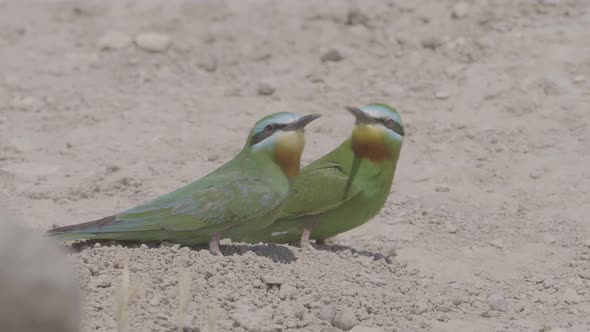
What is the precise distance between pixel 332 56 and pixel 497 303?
3632mm

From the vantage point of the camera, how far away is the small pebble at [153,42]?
29.0 ft

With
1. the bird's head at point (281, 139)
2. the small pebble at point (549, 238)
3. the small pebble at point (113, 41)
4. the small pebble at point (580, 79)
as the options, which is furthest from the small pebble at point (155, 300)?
the small pebble at point (113, 41)

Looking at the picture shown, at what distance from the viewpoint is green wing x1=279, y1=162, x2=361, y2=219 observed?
5.66 m

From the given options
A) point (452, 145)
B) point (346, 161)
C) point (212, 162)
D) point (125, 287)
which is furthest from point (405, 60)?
point (125, 287)

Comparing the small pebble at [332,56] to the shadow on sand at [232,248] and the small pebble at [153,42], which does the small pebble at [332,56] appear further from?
the shadow on sand at [232,248]

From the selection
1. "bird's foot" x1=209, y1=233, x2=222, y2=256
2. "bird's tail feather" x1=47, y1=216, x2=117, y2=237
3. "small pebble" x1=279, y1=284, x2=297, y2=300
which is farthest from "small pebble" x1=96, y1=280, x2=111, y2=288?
"small pebble" x1=279, y1=284, x2=297, y2=300

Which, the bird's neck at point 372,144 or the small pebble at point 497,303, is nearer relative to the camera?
the small pebble at point 497,303

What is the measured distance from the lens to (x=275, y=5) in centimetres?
924

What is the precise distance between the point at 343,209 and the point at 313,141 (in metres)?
1.80

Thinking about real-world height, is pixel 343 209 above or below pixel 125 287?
below

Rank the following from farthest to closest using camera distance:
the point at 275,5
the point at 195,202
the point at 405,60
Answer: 1. the point at 275,5
2. the point at 405,60
3. the point at 195,202

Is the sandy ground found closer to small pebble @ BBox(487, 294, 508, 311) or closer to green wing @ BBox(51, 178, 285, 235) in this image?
small pebble @ BBox(487, 294, 508, 311)

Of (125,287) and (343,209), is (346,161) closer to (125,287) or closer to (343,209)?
(343,209)

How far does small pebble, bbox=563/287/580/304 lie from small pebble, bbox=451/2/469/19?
11.9ft
